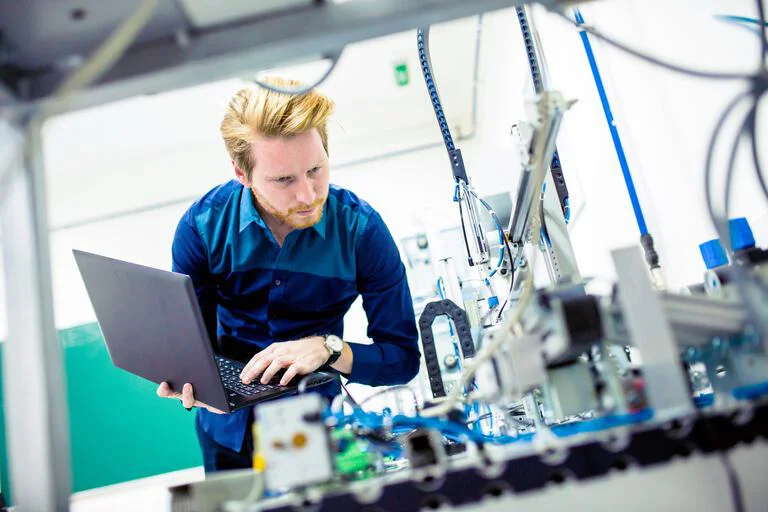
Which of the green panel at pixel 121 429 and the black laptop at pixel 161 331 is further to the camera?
the green panel at pixel 121 429

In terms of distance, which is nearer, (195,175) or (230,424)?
(230,424)

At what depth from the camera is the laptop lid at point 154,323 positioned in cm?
101

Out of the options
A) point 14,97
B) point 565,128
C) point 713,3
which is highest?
point 565,128

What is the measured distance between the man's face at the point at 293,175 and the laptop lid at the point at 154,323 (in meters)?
0.45

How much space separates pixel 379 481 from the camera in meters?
0.55

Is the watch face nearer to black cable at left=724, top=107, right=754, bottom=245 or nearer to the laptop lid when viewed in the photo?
the laptop lid

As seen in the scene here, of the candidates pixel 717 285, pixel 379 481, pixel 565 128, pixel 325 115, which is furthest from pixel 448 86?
pixel 379 481

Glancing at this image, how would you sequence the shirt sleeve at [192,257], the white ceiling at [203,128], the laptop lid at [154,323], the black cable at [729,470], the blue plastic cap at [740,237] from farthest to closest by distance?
the white ceiling at [203,128], the shirt sleeve at [192,257], the laptop lid at [154,323], the blue plastic cap at [740,237], the black cable at [729,470]

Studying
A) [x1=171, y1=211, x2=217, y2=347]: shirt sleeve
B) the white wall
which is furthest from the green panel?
[x1=171, y1=211, x2=217, y2=347]: shirt sleeve

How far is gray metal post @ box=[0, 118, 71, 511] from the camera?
610 millimetres

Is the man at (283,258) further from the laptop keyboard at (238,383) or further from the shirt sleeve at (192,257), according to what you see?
the laptop keyboard at (238,383)

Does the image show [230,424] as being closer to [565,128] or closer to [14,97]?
[14,97]

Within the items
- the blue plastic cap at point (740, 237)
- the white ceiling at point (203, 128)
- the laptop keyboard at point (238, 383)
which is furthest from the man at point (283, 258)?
the white ceiling at point (203, 128)

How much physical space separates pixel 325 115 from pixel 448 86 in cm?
297
